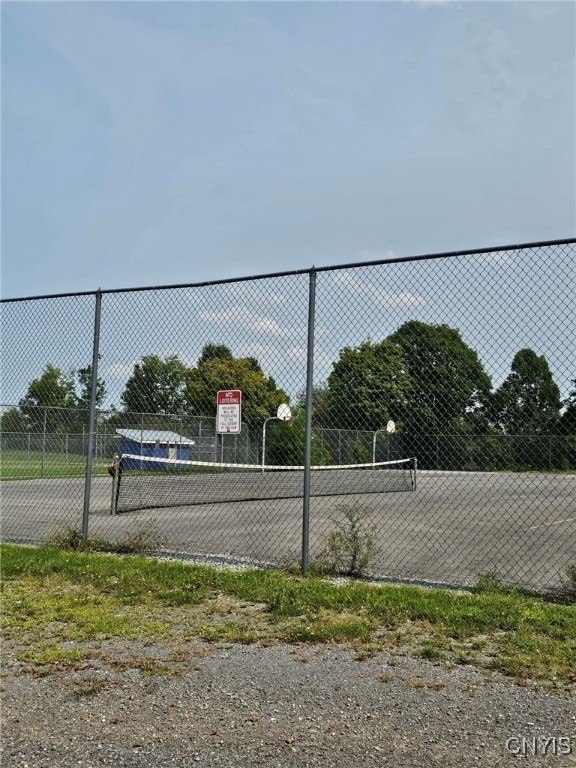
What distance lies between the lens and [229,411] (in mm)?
8156

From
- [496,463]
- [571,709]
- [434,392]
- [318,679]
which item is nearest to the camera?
[571,709]

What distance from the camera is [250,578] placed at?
21.8 feet

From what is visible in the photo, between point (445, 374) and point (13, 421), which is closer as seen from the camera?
point (445, 374)

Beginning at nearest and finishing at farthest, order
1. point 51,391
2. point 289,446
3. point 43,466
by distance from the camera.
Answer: point 51,391, point 289,446, point 43,466

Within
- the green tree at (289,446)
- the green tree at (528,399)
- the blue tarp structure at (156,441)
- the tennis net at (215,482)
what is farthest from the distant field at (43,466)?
the green tree at (528,399)

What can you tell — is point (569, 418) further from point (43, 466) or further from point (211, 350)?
point (43, 466)

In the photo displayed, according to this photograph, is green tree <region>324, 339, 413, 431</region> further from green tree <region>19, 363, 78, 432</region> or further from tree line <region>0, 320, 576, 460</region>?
green tree <region>19, 363, 78, 432</region>

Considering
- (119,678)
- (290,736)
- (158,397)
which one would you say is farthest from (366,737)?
(158,397)

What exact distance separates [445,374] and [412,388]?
2.04 m

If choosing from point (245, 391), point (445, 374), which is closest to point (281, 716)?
point (445, 374)

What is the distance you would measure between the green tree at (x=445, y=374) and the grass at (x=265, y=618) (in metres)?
1.90

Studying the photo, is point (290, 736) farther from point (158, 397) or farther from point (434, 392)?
point (158, 397)

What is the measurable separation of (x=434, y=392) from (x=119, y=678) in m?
5.05

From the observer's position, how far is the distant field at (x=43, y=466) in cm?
2434
